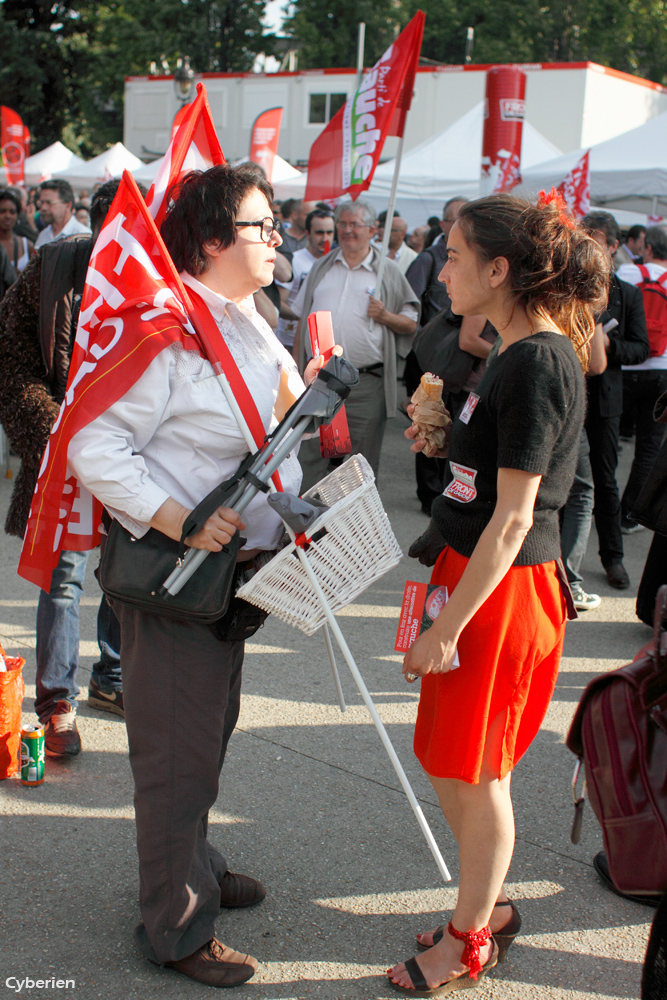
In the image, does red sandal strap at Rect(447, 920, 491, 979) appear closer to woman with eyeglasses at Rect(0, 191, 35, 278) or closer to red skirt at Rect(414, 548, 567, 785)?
red skirt at Rect(414, 548, 567, 785)

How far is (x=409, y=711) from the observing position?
3.75m

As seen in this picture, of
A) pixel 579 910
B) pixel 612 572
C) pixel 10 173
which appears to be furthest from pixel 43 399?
pixel 10 173

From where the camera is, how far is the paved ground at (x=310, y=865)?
2271 millimetres

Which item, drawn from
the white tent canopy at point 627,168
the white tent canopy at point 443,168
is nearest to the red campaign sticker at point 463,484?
the white tent canopy at point 627,168

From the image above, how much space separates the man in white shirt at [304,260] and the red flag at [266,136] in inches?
133

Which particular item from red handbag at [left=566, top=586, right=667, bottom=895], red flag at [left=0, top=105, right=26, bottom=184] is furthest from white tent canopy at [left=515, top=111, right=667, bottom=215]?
red flag at [left=0, top=105, right=26, bottom=184]

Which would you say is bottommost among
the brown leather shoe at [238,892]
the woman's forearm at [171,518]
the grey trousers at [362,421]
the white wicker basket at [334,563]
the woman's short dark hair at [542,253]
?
the brown leather shoe at [238,892]

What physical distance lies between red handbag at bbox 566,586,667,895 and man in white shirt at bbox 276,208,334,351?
5.90m

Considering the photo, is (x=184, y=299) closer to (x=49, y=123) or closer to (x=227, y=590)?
(x=227, y=590)

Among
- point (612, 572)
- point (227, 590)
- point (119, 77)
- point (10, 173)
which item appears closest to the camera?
point (227, 590)

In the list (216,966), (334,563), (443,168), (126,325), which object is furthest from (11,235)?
(443,168)

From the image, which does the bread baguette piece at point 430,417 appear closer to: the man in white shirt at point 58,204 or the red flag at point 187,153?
the red flag at point 187,153

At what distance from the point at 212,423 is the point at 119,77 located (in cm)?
4401

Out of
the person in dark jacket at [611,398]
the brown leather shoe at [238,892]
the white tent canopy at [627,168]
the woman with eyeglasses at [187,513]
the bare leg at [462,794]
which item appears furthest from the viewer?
the white tent canopy at [627,168]
